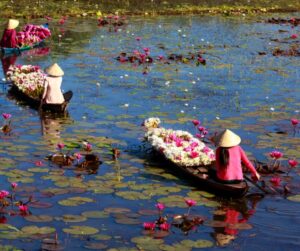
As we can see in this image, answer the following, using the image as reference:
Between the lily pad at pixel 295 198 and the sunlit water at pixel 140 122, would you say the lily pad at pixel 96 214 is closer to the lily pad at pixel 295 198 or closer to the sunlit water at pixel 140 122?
the sunlit water at pixel 140 122

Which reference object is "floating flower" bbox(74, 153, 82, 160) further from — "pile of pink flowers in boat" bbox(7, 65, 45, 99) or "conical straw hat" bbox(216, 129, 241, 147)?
"pile of pink flowers in boat" bbox(7, 65, 45, 99)

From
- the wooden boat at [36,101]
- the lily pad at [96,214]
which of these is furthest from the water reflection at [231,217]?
the wooden boat at [36,101]

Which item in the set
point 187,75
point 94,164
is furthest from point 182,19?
point 94,164

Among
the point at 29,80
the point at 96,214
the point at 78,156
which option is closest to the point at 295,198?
the point at 96,214

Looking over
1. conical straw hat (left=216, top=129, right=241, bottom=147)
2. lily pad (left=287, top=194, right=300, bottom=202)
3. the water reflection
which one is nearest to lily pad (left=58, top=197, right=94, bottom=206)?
the water reflection

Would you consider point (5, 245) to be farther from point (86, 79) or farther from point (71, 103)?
point (86, 79)

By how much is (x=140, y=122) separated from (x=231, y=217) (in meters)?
6.53

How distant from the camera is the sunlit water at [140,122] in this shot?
11.3 metres

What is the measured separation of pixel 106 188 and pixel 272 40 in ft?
74.4

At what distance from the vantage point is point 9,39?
90.7ft

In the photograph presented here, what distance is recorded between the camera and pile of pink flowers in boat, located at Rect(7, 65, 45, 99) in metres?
20.0

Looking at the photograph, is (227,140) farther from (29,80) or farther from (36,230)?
(29,80)

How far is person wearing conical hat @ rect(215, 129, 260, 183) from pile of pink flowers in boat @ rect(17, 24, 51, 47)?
1748cm

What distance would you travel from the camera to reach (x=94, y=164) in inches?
560
